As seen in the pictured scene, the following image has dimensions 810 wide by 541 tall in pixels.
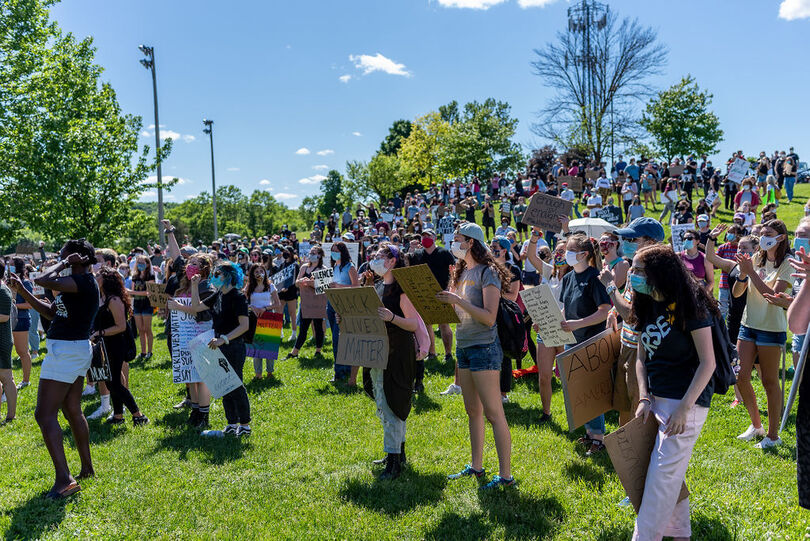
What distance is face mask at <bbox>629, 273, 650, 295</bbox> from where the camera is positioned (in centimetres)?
324

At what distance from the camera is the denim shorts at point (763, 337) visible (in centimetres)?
541

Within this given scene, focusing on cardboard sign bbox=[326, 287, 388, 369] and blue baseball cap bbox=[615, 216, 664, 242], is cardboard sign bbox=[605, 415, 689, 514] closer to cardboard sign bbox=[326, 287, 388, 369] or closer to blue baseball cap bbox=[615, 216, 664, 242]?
blue baseball cap bbox=[615, 216, 664, 242]

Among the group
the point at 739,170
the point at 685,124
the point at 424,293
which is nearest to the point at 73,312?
the point at 424,293

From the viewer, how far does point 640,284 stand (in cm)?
327

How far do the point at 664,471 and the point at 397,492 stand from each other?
7.85 feet

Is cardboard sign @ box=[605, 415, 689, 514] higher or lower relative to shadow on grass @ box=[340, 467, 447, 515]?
higher

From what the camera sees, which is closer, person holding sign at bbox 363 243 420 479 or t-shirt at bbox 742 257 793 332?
person holding sign at bbox 363 243 420 479

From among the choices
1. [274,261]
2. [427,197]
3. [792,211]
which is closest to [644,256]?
[274,261]

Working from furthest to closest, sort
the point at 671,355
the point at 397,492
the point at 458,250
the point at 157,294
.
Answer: the point at 157,294 < the point at 397,492 < the point at 458,250 < the point at 671,355

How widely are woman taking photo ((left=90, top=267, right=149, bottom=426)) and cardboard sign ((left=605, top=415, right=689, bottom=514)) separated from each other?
5.82 metres

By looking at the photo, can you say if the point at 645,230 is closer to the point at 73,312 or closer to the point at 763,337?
the point at 763,337

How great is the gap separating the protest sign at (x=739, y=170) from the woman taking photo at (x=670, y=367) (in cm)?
2085

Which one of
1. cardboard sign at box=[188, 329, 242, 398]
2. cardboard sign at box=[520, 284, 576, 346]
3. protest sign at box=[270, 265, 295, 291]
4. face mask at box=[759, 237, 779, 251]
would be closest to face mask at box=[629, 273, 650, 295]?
cardboard sign at box=[520, 284, 576, 346]

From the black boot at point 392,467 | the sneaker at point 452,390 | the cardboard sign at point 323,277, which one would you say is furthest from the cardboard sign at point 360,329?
the cardboard sign at point 323,277
